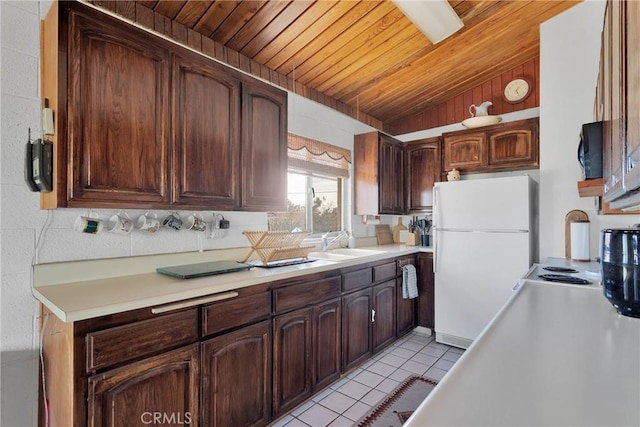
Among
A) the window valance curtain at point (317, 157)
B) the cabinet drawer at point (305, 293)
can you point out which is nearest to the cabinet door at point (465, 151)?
the window valance curtain at point (317, 157)

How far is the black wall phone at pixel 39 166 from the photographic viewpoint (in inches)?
53.9

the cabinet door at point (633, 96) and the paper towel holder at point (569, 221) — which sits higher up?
the cabinet door at point (633, 96)

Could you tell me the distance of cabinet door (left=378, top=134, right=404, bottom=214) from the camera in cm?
356

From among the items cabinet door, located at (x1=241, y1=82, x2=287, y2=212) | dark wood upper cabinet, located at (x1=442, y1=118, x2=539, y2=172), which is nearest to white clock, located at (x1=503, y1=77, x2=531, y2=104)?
dark wood upper cabinet, located at (x1=442, y1=118, x2=539, y2=172)

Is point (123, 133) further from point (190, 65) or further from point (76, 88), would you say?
point (190, 65)

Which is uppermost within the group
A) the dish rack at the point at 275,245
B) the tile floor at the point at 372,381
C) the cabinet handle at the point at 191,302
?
the dish rack at the point at 275,245

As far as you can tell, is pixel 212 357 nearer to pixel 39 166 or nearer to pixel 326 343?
pixel 326 343

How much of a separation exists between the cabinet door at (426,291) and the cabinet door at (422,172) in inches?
28.4

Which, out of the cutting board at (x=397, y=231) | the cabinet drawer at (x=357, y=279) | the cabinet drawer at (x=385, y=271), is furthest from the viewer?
the cutting board at (x=397, y=231)

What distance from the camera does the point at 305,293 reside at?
81.5 inches

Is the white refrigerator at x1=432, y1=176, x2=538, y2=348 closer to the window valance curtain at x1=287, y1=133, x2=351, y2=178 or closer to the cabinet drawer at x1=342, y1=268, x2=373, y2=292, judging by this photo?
the cabinet drawer at x1=342, y1=268, x2=373, y2=292

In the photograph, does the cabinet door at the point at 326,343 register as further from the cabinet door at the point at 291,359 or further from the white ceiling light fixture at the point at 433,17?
the white ceiling light fixture at the point at 433,17

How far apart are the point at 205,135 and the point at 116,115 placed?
458 mm

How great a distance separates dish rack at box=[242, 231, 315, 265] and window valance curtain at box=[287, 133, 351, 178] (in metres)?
0.84
